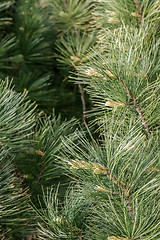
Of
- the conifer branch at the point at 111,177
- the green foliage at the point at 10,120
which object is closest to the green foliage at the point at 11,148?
the green foliage at the point at 10,120

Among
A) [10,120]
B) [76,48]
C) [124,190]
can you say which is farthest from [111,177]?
[76,48]

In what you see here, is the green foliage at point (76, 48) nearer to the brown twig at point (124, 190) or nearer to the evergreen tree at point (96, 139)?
the evergreen tree at point (96, 139)

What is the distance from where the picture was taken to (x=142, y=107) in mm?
458

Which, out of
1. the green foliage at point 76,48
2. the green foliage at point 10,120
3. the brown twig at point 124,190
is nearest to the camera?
the brown twig at point 124,190

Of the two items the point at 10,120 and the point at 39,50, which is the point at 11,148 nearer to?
the point at 10,120

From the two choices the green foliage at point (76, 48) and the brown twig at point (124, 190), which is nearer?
the brown twig at point (124, 190)

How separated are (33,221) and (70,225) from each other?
15cm

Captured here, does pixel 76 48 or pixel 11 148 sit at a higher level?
pixel 76 48

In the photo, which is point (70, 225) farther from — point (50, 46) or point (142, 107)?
point (50, 46)

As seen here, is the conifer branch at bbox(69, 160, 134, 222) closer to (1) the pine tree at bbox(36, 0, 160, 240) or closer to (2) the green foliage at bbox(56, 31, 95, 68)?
(1) the pine tree at bbox(36, 0, 160, 240)

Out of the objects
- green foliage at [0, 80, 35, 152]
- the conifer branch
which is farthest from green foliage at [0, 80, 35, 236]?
the conifer branch

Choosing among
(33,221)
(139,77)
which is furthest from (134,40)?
(33,221)

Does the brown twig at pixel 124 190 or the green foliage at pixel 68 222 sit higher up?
the brown twig at pixel 124 190

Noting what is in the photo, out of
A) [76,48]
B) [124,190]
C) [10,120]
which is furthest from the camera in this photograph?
[76,48]
